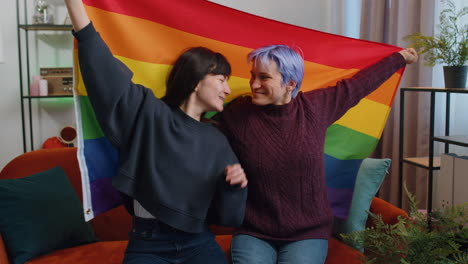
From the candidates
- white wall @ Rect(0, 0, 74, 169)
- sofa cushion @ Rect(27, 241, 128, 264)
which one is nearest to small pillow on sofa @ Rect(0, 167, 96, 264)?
sofa cushion @ Rect(27, 241, 128, 264)

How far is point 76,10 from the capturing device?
1318mm

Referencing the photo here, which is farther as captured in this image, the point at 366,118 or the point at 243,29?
the point at 366,118

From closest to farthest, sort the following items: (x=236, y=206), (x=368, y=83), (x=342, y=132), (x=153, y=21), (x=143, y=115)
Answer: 1. (x=143, y=115)
2. (x=236, y=206)
3. (x=153, y=21)
4. (x=368, y=83)
5. (x=342, y=132)

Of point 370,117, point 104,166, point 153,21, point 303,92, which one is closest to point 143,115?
point 104,166

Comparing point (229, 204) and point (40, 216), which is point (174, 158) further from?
point (40, 216)

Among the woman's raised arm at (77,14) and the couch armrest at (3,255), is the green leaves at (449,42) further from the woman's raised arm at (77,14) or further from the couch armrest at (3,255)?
the couch armrest at (3,255)

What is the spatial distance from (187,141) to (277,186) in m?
0.39

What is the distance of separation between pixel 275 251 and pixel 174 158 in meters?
0.54

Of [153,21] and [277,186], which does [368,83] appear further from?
[153,21]

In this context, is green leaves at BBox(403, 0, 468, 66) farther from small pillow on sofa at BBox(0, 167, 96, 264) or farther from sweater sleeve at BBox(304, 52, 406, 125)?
small pillow on sofa at BBox(0, 167, 96, 264)

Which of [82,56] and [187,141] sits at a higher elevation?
[82,56]

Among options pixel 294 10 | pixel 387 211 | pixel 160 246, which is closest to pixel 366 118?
pixel 387 211

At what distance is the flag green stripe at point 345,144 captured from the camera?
2.05 m

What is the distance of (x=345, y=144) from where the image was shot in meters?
2.06
